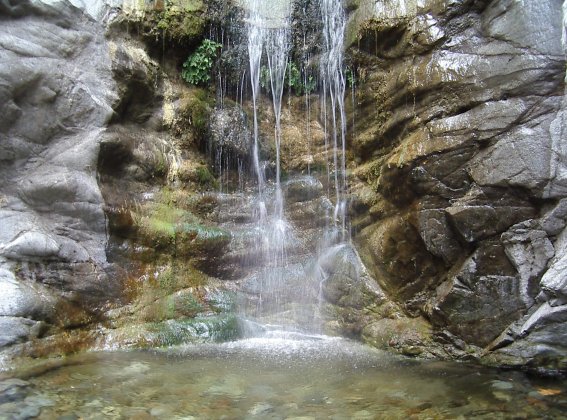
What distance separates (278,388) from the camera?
16.3 feet

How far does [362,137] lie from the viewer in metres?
8.29

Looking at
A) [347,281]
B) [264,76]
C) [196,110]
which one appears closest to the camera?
[347,281]

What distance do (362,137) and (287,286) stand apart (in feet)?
9.63

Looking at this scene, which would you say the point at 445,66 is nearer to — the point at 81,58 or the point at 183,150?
the point at 183,150

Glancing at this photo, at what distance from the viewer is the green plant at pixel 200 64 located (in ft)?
29.4

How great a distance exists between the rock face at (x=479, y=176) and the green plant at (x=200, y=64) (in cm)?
351

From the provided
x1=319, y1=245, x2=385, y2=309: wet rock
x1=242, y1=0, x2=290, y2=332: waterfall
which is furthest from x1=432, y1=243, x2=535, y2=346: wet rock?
x1=242, y1=0, x2=290, y2=332: waterfall

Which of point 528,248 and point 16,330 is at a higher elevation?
point 528,248

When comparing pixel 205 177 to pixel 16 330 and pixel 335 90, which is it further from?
pixel 16 330

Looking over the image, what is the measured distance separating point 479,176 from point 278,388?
144 inches

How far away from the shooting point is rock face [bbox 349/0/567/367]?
18.4 feet

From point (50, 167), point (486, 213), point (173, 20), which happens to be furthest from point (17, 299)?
point (486, 213)

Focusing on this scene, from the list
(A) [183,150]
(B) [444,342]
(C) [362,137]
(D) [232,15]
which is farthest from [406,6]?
(B) [444,342]

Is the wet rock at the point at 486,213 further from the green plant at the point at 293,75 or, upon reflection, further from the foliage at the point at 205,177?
the green plant at the point at 293,75
